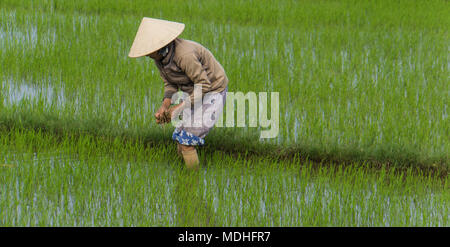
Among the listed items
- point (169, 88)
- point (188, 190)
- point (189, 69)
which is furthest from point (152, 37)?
point (188, 190)

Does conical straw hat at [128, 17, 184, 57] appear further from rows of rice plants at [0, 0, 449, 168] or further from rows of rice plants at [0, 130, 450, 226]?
rows of rice plants at [0, 0, 449, 168]

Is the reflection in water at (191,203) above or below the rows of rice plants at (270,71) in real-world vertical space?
below

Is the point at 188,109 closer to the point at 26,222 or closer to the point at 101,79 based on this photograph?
the point at 26,222

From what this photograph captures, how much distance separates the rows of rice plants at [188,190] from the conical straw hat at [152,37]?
0.60m

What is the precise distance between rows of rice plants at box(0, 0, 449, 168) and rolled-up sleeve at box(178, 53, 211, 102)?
558mm

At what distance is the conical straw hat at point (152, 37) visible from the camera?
2480 millimetres

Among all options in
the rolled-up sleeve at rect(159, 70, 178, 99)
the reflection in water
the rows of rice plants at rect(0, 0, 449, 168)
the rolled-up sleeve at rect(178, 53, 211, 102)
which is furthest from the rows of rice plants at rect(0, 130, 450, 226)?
the rolled-up sleeve at rect(178, 53, 211, 102)

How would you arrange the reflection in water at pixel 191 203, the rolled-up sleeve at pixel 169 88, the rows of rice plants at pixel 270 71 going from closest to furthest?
the reflection in water at pixel 191 203, the rolled-up sleeve at pixel 169 88, the rows of rice plants at pixel 270 71

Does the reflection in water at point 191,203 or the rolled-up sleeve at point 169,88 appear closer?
the reflection in water at point 191,203

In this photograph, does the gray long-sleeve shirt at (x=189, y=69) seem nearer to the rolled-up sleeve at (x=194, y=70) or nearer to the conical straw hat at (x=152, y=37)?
the rolled-up sleeve at (x=194, y=70)

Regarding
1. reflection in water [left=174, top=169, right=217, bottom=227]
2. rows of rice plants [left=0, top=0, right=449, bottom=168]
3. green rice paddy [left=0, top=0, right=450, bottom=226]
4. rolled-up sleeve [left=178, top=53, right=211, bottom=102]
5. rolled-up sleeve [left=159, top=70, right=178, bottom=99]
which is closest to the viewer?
reflection in water [left=174, top=169, right=217, bottom=227]

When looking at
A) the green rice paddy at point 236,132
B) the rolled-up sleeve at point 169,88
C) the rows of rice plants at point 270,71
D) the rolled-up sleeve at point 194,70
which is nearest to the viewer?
the green rice paddy at point 236,132

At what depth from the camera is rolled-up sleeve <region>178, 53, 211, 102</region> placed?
8.51 feet

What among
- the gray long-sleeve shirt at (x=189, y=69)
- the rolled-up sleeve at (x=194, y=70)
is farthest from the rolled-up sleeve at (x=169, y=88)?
the rolled-up sleeve at (x=194, y=70)
